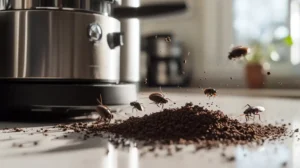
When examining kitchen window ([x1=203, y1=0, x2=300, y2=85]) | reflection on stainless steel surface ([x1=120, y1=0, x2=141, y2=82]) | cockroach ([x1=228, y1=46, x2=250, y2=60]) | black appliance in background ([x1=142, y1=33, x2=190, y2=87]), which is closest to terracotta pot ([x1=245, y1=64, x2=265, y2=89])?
kitchen window ([x1=203, y1=0, x2=300, y2=85])

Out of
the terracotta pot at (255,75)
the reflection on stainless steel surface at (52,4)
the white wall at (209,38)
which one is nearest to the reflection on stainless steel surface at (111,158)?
the reflection on stainless steel surface at (52,4)

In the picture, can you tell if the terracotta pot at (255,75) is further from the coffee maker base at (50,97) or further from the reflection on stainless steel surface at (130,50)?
the coffee maker base at (50,97)

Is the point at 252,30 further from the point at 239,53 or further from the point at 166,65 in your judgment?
the point at 239,53

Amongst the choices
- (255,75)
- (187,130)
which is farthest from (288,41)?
(187,130)

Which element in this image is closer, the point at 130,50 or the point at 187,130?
the point at 187,130

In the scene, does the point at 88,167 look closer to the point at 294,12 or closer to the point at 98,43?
the point at 98,43

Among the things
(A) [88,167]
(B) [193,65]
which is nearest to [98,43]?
(A) [88,167]
